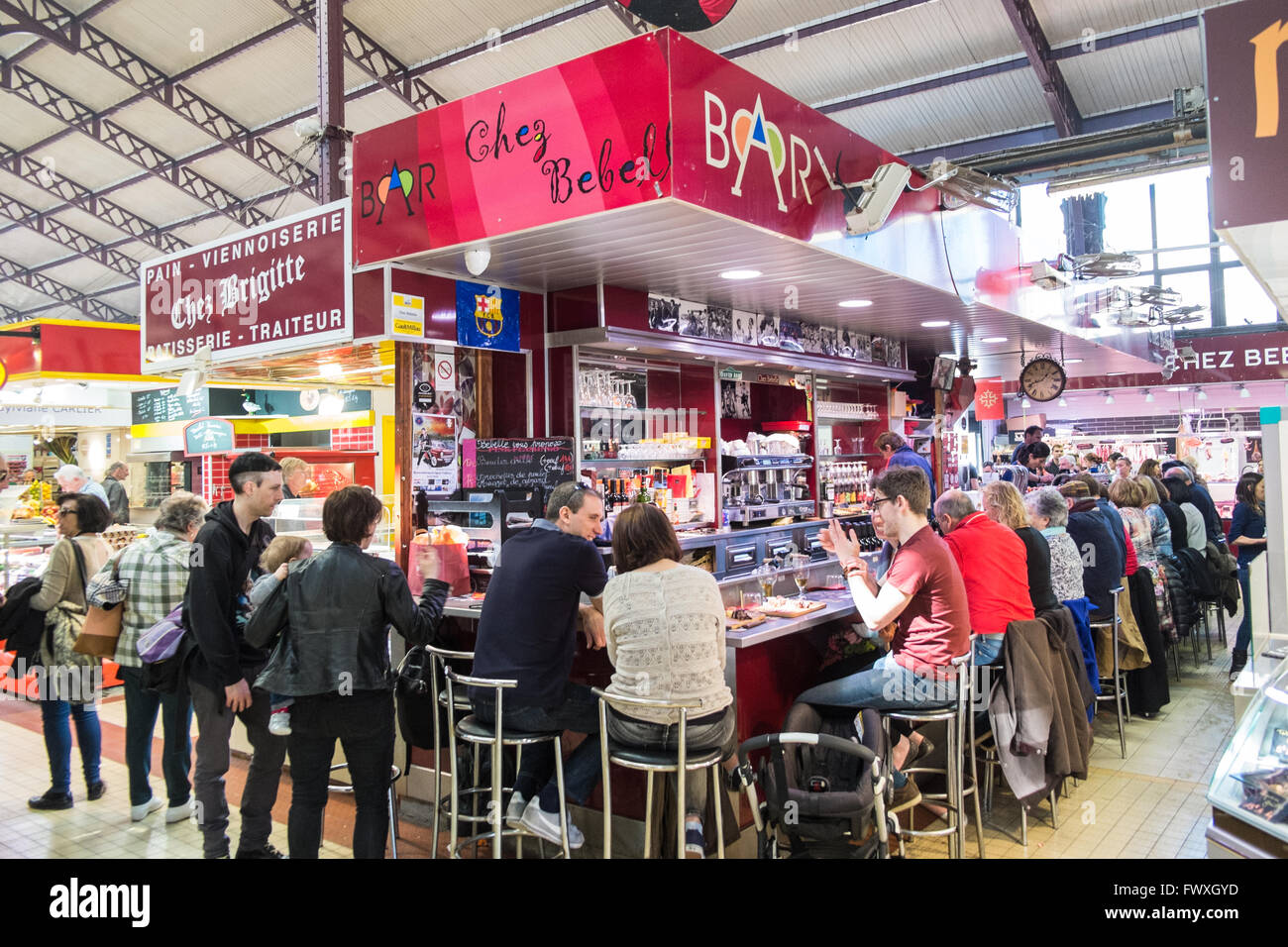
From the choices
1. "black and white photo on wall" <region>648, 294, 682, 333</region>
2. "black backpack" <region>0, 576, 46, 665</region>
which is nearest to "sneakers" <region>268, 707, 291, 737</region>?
"black backpack" <region>0, 576, 46, 665</region>

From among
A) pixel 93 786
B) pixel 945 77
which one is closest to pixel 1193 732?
pixel 93 786

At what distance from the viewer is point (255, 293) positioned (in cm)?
577

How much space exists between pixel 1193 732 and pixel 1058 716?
2305 mm

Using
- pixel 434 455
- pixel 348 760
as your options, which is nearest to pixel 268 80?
pixel 434 455

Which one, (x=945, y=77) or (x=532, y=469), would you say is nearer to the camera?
(x=532, y=469)

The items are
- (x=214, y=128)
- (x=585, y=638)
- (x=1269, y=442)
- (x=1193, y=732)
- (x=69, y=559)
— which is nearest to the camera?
(x=1269, y=442)

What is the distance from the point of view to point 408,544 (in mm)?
5094

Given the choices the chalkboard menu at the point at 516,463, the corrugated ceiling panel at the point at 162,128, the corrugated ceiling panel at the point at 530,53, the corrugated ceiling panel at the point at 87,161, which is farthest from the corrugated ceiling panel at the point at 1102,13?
the corrugated ceiling panel at the point at 87,161

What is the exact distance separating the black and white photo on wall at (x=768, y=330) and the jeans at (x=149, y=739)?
4862 mm

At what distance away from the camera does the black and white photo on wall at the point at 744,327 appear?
268 inches

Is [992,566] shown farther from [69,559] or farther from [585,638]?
[69,559]

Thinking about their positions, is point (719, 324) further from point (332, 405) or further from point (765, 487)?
point (332, 405)

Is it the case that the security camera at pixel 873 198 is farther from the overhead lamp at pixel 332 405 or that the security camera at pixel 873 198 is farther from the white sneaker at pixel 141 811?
the overhead lamp at pixel 332 405

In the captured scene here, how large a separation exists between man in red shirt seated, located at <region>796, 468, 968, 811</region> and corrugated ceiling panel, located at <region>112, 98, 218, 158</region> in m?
14.0
